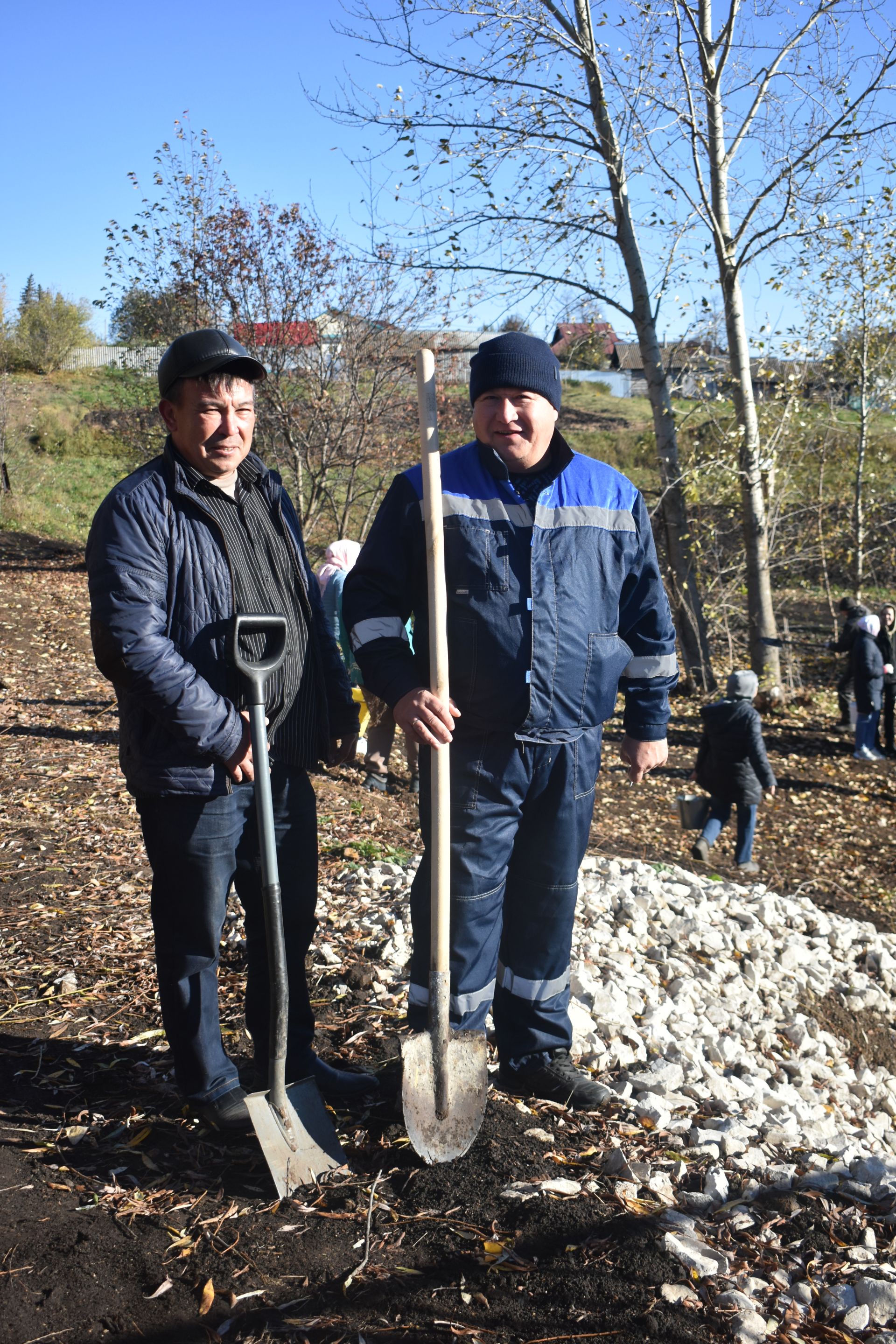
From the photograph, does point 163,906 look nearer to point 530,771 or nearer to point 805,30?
point 530,771

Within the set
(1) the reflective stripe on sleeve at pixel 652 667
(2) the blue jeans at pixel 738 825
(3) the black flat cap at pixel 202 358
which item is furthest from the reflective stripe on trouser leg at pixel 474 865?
(2) the blue jeans at pixel 738 825

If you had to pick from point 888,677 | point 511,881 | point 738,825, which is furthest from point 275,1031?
point 888,677

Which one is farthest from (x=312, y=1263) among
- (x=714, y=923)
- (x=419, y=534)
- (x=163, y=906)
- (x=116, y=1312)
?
(x=714, y=923)

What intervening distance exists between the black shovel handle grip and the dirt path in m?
1.29

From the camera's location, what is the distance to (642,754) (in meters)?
3.33

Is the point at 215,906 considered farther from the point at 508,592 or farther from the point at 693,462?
the point at 693,462

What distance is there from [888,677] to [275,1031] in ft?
34.8

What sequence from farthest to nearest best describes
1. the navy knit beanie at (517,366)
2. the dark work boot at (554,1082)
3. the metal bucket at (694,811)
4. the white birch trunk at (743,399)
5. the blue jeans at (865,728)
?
1. the blue jeans at (865,728)
2. the white birch trunk at (743,399)
3. the metal bucket at (694,811)
4. the dark work boot at (554,1082)
5. the navy knit beanie at (517,366)

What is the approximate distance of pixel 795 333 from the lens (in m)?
12.7

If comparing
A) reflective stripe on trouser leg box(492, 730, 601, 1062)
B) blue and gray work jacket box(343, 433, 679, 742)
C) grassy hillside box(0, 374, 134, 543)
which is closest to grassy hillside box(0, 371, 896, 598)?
grassy hillside box(0, 374, 134, 543)

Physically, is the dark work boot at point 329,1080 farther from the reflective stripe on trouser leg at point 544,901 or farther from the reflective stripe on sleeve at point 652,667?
the reflective stripe on sleeve at point 652,667

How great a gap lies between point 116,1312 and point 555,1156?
1.19 metres

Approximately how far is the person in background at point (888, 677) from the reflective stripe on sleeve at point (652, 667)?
9179 millimetres

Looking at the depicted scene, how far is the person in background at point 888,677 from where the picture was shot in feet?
38.3
